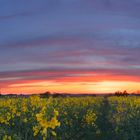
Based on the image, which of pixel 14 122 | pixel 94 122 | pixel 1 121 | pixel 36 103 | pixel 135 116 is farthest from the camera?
pixel 94 122

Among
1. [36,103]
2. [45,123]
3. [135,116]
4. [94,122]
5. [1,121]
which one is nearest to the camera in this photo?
[45,123]

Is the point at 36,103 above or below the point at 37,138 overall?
above

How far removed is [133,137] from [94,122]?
3521mm

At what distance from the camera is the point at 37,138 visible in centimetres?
1109

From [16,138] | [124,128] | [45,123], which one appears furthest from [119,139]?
[45,123]

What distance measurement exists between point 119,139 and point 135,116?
1.01 meters

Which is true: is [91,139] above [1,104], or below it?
below

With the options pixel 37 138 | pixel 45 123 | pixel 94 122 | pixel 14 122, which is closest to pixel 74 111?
pixel 94 122

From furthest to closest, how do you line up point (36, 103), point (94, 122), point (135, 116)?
point (94, 122)
point (135, 116)
point (36, 103)

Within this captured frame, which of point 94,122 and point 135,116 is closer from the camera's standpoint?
point 135,116

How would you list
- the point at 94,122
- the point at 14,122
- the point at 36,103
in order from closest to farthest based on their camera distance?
Answer: the point at 14,122, the point at 36,103, the point at 94,122

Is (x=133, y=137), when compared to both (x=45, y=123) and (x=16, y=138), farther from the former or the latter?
(x=45, y=123)

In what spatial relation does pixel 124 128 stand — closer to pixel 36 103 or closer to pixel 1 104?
pixel 36 103

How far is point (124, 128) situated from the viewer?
1495cm
